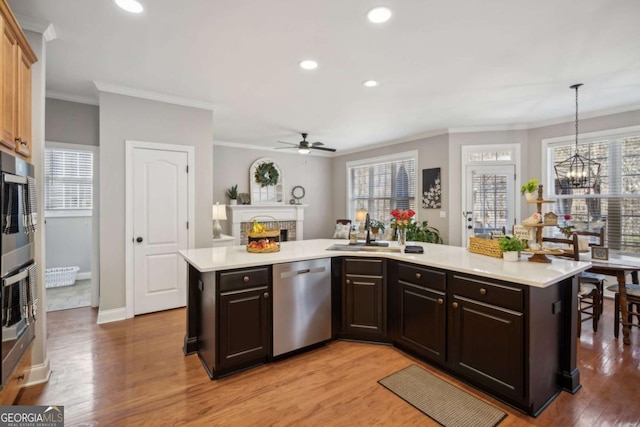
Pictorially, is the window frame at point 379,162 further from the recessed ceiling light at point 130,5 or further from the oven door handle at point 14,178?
the oven door handle at point 14,178

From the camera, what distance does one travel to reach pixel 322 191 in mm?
8336

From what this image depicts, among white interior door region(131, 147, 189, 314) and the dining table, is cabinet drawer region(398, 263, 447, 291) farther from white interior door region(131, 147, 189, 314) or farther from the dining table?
white interior door region(131, 147, 189, 314)

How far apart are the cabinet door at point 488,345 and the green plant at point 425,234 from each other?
11.0 feet

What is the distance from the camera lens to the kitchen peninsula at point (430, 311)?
1.98 m

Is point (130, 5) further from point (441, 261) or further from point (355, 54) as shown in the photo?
point (441, 261)

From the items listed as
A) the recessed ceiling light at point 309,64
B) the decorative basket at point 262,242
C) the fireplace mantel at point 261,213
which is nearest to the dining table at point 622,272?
the decorative basket at point 262,242

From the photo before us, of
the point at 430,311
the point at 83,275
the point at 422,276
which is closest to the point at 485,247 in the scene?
the point at 422,276

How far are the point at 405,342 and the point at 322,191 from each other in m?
5.91

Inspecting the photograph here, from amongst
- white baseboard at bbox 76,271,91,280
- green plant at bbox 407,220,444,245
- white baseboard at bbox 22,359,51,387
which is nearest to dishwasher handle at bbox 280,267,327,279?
white baseboard at bbox 22,359,51,387

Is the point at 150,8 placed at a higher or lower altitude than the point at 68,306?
higher

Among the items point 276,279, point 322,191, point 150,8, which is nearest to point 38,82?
point 150,8

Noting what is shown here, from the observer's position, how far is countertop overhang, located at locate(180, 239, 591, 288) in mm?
1997

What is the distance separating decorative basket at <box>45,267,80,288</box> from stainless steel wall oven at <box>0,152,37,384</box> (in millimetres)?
4077

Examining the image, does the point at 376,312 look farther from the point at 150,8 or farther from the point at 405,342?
A: the point at 150,8
